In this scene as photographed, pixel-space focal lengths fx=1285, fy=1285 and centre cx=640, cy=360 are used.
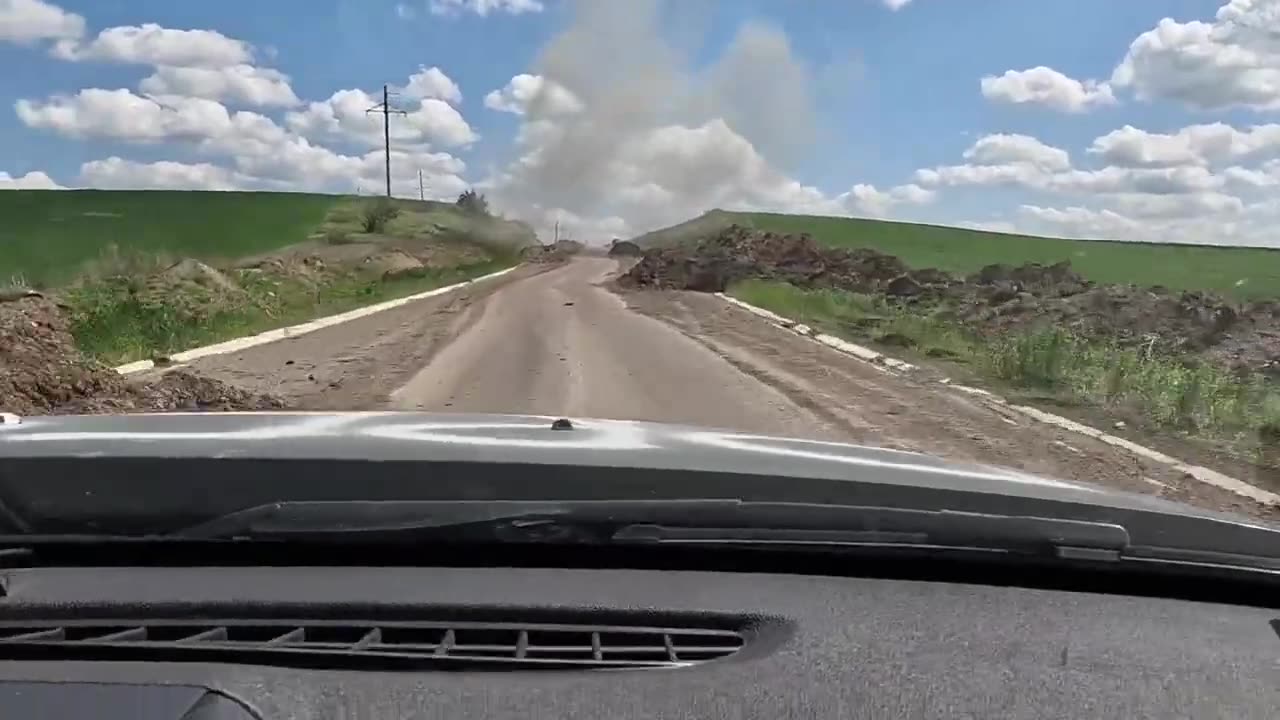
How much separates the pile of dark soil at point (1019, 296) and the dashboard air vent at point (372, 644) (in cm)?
1503

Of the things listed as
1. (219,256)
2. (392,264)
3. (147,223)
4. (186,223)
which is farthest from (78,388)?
(147,223)

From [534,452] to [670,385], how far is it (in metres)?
9.26

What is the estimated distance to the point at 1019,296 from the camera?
25.8 m

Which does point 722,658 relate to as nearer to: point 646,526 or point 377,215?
point 646,526

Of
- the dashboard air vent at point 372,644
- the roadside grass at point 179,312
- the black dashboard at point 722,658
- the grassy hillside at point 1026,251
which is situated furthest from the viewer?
the grassy hillside at point 1026,251

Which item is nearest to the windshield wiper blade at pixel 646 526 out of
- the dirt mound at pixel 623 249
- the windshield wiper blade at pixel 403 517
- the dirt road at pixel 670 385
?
the windshield wiper blade at pixel 403 517

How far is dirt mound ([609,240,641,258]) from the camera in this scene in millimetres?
84688

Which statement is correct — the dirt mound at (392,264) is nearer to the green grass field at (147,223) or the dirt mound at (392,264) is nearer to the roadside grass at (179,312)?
the green grass field at (147,223)

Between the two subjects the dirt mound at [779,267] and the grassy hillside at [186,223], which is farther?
the grassy hillside at [186,223]

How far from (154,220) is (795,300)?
4959 centimetres

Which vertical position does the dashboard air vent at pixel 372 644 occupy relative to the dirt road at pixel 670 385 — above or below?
above

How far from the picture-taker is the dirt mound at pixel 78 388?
32.6ft

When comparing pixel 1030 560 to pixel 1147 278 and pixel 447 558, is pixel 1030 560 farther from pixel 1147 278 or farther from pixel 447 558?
pixel 1147 278

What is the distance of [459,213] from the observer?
8669 cm
